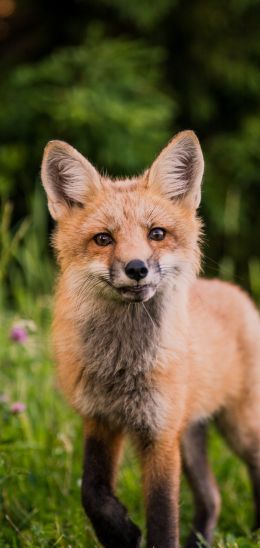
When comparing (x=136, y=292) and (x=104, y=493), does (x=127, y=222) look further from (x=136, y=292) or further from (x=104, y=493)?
(x=104, y=493)

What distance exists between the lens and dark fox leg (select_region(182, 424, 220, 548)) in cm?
484

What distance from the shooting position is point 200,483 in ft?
16.2

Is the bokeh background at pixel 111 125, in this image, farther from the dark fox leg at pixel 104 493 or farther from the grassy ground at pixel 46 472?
the dark fox leg at pixel 104 493

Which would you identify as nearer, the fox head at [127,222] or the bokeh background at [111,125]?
the fox head at [127,222]

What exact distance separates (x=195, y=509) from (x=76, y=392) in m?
1.56

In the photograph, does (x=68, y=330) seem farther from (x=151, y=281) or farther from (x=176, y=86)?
(x=176, y=86)

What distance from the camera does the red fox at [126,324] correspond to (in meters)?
3.62

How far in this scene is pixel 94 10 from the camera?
358 inches

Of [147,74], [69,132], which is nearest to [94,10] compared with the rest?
[147,74]

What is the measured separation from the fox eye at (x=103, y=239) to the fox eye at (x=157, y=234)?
18cm

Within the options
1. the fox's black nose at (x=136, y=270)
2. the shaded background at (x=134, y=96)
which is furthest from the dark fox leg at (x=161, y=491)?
the shaded background at (x=134, y=96)

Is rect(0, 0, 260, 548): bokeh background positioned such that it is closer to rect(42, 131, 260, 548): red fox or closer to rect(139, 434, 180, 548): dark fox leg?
rect(42, 131, 260, 548): red fox

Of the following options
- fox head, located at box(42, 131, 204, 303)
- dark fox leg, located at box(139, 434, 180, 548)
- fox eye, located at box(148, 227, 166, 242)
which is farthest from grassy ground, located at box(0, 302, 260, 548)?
fox eye, located at box(148, 227, 166, 242)

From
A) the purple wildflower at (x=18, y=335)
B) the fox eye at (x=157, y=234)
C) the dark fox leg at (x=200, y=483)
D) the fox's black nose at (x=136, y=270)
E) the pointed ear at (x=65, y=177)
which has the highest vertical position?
the pointed ear at (x=65, y=177)
